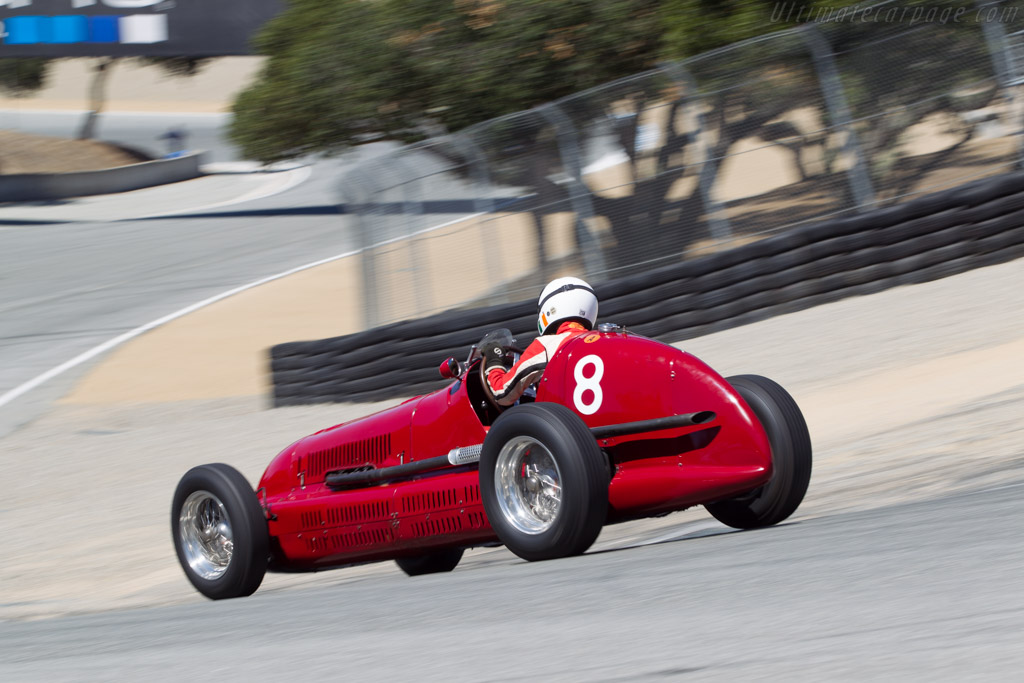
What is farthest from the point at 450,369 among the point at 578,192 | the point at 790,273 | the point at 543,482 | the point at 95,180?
the point at 95,180

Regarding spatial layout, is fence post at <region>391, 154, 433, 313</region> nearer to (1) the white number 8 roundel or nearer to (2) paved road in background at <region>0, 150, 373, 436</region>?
(2) paved road in background at <region>0, 150, 373, 436</region>

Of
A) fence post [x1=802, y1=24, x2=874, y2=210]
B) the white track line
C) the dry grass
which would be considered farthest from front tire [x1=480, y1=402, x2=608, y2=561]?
the dry grass

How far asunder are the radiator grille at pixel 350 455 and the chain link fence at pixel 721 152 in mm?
5839

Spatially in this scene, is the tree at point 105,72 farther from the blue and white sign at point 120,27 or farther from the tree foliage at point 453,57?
the tree foliage at point 453,57

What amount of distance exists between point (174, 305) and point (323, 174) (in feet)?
60.8

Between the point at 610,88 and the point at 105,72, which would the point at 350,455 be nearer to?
the point at 610,88

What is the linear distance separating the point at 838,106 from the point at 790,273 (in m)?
1.48

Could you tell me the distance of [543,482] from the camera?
4.70 metres

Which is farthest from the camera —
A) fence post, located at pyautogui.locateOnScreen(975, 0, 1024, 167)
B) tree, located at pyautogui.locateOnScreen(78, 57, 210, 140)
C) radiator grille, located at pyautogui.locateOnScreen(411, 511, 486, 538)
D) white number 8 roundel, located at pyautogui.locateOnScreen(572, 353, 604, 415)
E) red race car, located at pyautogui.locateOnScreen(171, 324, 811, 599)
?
tree, located at pyautogui.locateOnScreen(78, 57, 210, 140)

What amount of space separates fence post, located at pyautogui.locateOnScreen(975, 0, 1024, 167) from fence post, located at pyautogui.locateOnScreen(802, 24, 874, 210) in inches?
48.1

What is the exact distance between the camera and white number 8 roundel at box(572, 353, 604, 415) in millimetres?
4836

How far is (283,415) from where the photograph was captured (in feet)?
41.3

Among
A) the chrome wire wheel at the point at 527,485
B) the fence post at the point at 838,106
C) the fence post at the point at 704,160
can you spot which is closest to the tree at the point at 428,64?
the fence post at the point at 704,160

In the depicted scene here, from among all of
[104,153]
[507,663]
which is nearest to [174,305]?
[507,663]
